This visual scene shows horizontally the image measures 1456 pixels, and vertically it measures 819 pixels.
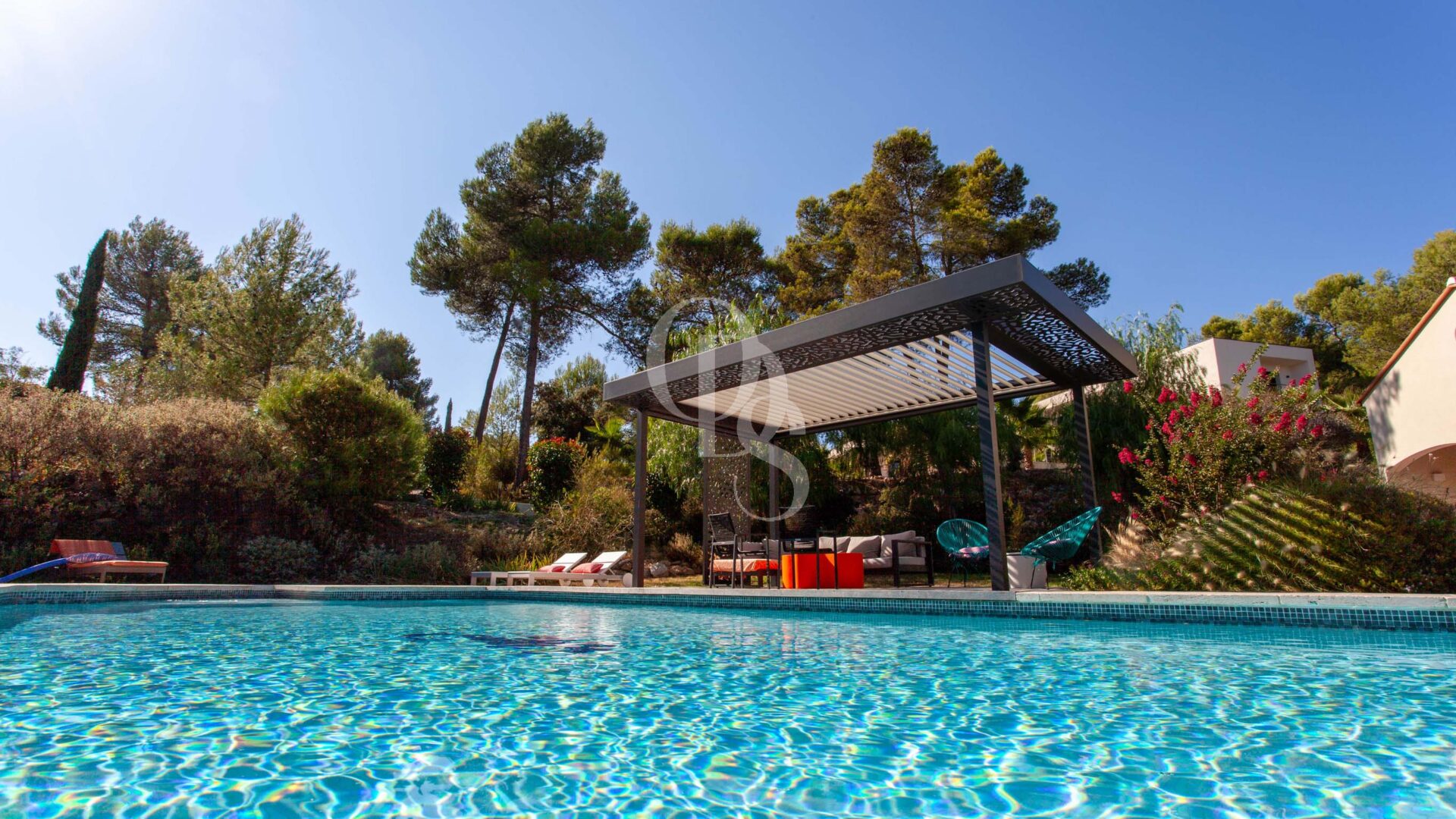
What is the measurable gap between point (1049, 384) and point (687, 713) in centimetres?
692

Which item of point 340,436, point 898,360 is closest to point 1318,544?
point 898,360

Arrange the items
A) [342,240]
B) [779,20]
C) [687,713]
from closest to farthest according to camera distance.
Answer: [687,713]
[779,20]
[342,240]

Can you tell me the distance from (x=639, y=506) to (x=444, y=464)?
9.38 meters

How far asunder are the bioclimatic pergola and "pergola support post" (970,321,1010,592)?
0.5 inches

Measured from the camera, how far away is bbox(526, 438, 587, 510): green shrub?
15.9m

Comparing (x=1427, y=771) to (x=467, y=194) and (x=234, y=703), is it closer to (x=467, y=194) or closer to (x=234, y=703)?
(x=234, y=703)

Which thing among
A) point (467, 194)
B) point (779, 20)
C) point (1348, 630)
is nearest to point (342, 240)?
point (467, 194)

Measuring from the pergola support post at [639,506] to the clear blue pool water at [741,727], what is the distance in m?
3.58

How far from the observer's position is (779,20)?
422 inches

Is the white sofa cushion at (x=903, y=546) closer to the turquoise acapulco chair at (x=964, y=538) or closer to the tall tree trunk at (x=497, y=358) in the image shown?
the turquoise acapulco chair at (x=964, y=538)

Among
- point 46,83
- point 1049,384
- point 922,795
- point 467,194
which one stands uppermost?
point 467,194

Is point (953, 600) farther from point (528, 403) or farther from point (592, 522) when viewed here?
point (528, 403)

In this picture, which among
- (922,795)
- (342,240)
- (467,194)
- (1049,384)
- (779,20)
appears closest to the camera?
(922,795)

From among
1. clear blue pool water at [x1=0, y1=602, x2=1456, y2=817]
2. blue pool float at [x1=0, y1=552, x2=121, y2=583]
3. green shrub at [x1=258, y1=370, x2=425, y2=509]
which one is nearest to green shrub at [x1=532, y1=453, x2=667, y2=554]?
green shrub at [x1=258, y1=370, x2=425, y2=509]
